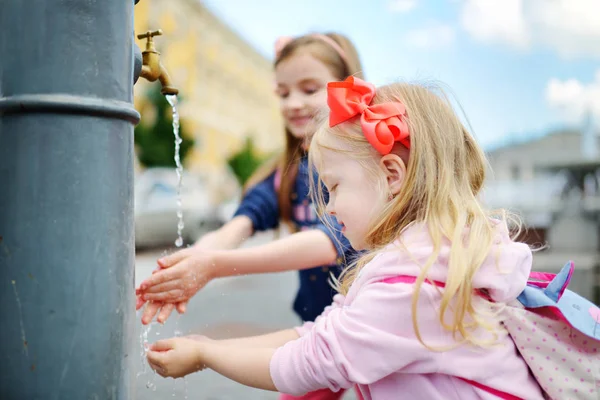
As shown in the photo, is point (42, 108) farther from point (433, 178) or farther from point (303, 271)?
point (303, 271)

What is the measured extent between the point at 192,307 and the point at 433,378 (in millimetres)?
3946

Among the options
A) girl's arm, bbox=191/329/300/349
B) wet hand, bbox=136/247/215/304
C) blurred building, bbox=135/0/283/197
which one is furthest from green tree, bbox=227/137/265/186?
girl's arm, bbox=191/329/300/349

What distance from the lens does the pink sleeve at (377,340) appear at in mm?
1140

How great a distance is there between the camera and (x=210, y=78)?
28.9m

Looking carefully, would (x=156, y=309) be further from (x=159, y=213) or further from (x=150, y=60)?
(x=159, y=213)

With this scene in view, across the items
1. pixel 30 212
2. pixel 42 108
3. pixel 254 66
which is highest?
pixel 42 108

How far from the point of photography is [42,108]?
1099 millimetres

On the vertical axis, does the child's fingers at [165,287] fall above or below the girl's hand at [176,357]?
above

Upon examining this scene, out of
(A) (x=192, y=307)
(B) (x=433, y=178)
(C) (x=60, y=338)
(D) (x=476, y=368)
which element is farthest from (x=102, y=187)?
(A) (x=192, y=307)

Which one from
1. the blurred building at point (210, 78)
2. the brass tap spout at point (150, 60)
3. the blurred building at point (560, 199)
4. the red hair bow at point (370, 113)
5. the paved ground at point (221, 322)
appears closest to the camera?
the red hair bow at point (370, 113)

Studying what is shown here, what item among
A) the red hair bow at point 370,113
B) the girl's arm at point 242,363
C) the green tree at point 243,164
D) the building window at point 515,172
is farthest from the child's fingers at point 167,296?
the green tree at point 243,164

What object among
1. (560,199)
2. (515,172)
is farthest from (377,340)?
(515,172)

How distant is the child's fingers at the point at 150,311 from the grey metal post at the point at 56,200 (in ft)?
1.41

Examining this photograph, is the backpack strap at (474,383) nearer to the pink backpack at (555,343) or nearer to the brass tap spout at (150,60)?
the pink backpack at (555,343)
